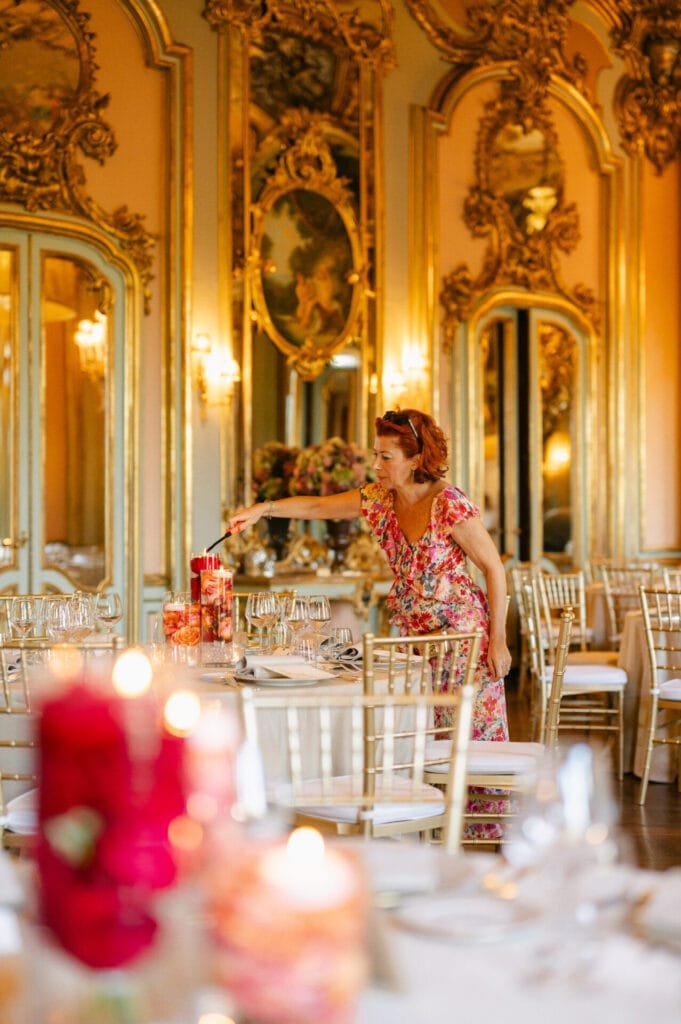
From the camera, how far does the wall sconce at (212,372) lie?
25.5 feet

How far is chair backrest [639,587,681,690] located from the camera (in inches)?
223

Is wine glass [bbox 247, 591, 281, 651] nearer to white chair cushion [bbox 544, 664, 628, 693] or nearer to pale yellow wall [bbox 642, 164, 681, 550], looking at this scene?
white chair cushion [bbox 544, 664, 628, 693]

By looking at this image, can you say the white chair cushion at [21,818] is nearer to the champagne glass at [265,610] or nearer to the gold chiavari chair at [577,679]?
the champagne glass at [265,610]

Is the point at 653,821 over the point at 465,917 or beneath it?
beneath

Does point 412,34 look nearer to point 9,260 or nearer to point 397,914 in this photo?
point 9,260

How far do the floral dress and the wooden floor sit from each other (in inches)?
23.0

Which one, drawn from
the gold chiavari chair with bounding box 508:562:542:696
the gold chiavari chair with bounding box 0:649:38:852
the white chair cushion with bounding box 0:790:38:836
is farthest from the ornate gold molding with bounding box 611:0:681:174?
the white chair cushion with bounding box 0:790:38:836

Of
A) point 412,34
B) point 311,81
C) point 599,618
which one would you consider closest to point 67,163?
point 311,81

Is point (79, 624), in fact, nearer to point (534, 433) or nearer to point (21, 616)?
point (21, 616)

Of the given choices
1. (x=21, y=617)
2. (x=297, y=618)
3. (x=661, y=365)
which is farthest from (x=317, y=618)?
(x=661, y=365)

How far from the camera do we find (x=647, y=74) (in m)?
10.9

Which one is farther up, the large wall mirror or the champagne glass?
the large wall mirror

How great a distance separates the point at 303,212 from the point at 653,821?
4928mm

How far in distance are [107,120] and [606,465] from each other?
17.9ft
